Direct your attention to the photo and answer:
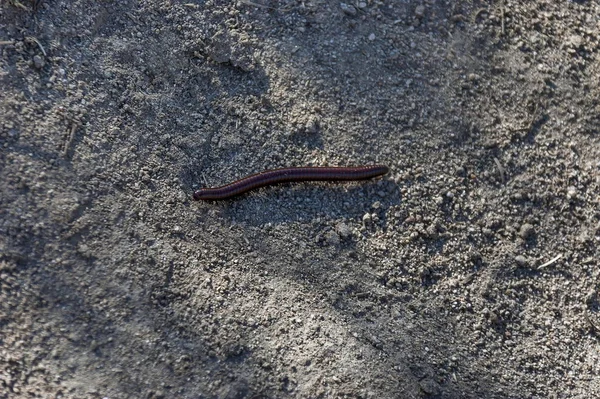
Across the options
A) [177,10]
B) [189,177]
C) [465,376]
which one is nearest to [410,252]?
[465,376]

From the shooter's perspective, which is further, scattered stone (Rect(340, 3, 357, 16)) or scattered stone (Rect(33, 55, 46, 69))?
scattered stone (Rect(340, 3, 357, 16))

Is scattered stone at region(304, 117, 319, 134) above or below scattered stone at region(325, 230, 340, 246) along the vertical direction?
above

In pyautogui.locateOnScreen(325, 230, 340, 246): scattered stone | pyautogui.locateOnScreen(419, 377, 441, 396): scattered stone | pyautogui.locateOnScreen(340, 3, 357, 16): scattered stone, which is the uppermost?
pyautogui.locateOnScreen(340, 3, 357, 16): scattered stone

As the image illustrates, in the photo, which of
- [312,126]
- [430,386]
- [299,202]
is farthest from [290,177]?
[430,386]

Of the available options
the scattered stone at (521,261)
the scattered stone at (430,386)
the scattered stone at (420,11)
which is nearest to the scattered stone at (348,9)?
the scattered stone at (420,11)

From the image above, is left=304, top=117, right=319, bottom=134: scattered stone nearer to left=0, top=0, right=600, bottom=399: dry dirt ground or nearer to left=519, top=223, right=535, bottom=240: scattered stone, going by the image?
left=0, top=0, right=600, bottom=399: dry dirt ground

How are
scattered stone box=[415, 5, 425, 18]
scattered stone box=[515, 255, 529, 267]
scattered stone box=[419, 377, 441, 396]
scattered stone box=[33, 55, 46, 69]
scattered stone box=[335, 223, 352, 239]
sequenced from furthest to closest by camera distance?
scattered stone box=[415, 5, 425, 18], scattered stone box=[515, 255, 529, 267], scattered stone box=[335, 223, 352, 239], scattered stone box=[33, 55, 46, 69], scattered stone box=[419, 377, 441, 396]

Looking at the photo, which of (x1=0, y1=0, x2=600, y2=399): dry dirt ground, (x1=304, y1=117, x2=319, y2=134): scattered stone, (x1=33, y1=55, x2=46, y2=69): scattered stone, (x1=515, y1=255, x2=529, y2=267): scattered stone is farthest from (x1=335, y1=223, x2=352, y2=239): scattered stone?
(x1=33, y1=55, x2=46, y2=69): scattered stone
